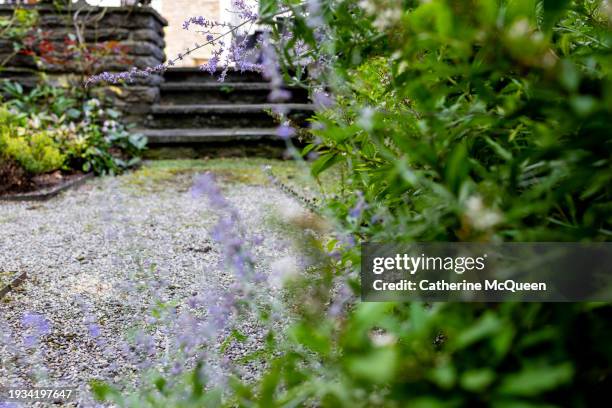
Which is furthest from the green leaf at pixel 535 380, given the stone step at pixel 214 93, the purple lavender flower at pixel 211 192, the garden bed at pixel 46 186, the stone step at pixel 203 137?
the stone step at pixel 214 93

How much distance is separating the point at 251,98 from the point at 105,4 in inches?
69.6

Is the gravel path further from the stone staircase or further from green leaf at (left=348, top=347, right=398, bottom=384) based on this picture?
the stone staircase

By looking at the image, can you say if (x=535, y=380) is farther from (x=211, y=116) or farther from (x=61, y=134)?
(x=211, y=116)

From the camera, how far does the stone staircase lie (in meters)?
5.41

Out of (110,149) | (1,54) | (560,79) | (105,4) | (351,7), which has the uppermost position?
(105,4)

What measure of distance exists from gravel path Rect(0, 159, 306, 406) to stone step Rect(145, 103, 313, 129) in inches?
58.4

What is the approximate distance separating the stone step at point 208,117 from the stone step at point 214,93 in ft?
0.94

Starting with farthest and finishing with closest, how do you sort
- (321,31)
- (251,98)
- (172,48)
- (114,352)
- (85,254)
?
(172,48) → (251,98) → (85,254) → (114,352) → (321,31)

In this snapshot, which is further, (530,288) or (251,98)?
(251,98)

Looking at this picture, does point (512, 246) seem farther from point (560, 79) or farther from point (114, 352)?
point (114, 352)

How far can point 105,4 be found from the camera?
18.8 feet

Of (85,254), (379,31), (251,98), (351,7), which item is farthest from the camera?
(251,98)

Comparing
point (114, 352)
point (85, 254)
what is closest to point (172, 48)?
point (85, 254)

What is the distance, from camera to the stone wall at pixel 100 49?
546 centimetres
